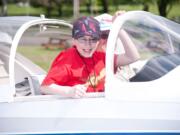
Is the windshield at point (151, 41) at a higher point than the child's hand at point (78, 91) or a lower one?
higher

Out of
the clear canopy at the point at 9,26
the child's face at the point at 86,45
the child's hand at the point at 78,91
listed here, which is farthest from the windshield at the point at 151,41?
the clear canopy at the point at 9,26

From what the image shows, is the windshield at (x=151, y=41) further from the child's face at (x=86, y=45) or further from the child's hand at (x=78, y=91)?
the child's hand at (x=78, y=91)

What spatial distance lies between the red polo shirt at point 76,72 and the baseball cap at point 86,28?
0.15m

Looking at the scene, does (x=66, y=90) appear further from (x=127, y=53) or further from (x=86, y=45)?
(x=127, y=53)

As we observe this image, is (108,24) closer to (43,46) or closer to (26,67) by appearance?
(26,67)

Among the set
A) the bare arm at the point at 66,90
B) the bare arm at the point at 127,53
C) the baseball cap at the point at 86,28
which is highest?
the baseball cap at the point at 86,28

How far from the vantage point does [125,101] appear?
3.27m

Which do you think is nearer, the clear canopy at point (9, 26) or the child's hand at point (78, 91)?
the child's hand at point (78, 91)

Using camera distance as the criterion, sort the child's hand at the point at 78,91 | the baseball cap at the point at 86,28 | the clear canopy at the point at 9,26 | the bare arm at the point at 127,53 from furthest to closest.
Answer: the clear canopy at the point at 9,26 → the bare arm at the point at 127,53 → the baseball cap at the point at 86,28 → the child's hand at the point at 78,91

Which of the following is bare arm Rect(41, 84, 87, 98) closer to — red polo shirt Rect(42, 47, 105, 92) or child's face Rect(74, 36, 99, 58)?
red polo shirt Rect(42, 47, 105, 92)

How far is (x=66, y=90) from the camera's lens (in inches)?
135

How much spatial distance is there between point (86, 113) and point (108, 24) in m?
0.89

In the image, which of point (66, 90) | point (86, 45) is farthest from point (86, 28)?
point (66, 90)

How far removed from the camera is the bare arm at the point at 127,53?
3.69m
